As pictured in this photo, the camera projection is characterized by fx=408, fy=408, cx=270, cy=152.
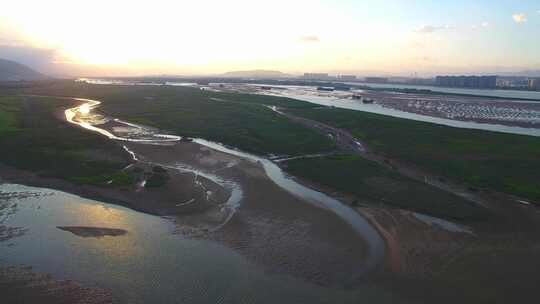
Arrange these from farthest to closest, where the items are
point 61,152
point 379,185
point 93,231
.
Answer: point 61,152 < point 379,185 < point 93,231

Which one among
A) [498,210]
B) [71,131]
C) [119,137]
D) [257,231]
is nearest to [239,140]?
[119,137]

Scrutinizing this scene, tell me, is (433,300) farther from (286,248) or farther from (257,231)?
(257,231)

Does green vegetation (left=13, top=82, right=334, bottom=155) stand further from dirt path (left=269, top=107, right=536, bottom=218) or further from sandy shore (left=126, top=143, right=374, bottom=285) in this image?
sandy shore (left=126, top=143, right=374, bottom=285)

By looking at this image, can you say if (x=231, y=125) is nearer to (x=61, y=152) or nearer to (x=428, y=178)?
(x=61, y=152)

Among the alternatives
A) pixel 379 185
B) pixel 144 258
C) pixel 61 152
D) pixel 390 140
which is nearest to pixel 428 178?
pixel 379 185

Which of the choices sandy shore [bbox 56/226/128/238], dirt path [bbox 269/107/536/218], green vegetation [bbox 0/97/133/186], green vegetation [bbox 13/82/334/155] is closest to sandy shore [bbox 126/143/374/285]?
sandy shore [bbox 56/226/128/238]

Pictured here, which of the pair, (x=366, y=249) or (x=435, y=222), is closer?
(x=366, y=249)
